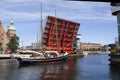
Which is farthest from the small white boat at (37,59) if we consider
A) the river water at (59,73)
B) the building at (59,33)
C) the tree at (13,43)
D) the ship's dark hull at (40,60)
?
the tree at (13,43)

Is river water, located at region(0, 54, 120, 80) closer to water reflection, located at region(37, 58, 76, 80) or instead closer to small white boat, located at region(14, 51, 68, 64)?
water reflection, located at region(37, 58, 76, 80)

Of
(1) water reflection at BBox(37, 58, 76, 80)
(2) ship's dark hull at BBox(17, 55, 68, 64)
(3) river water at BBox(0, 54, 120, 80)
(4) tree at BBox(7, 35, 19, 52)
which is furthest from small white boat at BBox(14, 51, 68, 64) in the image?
(4) tree at BBox(7, 35, 19, 52)

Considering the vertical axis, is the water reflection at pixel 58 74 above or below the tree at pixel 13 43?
below

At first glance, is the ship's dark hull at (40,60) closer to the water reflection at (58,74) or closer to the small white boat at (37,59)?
the small white boat at (37,59)

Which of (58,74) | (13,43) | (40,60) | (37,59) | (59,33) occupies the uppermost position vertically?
(59,33)

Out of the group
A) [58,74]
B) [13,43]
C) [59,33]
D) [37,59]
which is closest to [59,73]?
[58,74]

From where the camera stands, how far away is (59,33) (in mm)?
166500

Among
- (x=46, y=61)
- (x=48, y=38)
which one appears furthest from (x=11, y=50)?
(x=46, y=61)

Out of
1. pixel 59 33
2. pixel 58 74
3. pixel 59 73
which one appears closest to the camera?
pixel 58 74

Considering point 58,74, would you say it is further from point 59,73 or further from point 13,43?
point 13,43

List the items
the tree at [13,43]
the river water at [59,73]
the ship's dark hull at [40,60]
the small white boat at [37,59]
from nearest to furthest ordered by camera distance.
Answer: the river water at [59,73] < the ship's dark hull at [40,60] < the small white boat at [37,59] < the tree at [13,43]

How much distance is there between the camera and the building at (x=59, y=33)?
154125mm

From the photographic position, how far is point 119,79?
40.8 m

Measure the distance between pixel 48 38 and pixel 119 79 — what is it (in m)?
121
